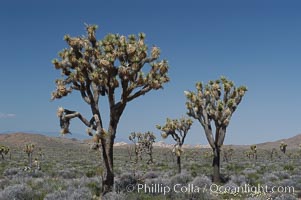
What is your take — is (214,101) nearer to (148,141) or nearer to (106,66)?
(106,66)

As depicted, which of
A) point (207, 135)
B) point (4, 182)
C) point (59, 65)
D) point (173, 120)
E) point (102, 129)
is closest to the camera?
point (102, 129)

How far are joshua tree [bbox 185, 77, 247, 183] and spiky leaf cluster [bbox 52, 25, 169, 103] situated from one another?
505 cm

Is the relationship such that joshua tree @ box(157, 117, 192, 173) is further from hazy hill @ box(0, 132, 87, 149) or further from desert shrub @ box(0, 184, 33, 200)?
hazy hill @ box(0, 132, 87, 149)

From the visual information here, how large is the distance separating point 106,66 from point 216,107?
7.48 metres

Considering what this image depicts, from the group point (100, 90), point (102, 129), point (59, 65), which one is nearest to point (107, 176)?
point (102, 129)

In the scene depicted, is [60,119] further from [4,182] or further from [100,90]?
[4,182]

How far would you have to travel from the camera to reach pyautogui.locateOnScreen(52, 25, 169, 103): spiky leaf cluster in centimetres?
1251

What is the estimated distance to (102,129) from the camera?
12117mm

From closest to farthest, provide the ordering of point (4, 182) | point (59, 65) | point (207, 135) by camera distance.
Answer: point (59, 65)
point (4, 182)
point (207, 135)

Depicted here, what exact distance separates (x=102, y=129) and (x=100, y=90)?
1.62 metres

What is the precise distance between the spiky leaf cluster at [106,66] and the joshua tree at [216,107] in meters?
5.05

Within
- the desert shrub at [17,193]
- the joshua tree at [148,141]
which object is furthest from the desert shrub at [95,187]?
the joshua tree at [148,141]

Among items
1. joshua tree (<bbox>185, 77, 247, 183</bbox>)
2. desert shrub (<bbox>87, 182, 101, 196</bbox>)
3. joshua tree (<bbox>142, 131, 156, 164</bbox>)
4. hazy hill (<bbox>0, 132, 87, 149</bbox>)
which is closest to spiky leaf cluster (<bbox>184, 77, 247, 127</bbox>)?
joshua tree (<bbox>185, 77, 247, 183</bbox>)

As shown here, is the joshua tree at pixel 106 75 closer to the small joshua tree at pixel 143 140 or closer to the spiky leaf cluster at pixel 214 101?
the spiky leaf cluster at pixel 214 101
